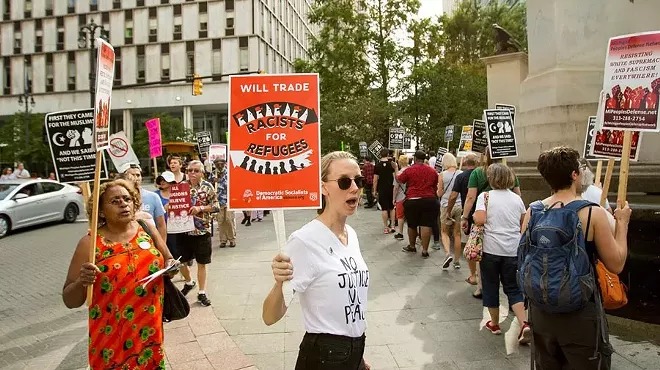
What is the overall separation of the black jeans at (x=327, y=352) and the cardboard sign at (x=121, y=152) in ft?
19.4

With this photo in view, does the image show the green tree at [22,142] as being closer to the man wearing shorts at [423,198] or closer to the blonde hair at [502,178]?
the man wearing shorts at [423,198]

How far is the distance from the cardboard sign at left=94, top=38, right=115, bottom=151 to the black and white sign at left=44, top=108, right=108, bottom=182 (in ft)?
1.23

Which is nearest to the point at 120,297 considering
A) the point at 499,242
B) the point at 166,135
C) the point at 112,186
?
the point at 112,186

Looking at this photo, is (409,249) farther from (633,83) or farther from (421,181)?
(633,83)

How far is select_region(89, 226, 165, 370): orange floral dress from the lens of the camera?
3.05 meters

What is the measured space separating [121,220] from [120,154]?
4.97 m

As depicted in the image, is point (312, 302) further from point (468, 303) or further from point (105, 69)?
point (468, 303)

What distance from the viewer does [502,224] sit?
5.05 meters

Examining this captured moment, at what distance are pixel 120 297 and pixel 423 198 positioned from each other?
6.37m

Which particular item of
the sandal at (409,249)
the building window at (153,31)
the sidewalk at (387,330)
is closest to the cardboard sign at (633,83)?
the sidewalk at (387,330)

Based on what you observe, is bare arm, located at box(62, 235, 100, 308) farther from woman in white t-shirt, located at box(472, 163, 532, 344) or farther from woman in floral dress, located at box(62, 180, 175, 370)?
woman in white t-shirt, located at box(472, 163, 532, 344)

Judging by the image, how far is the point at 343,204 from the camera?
2.55 meters

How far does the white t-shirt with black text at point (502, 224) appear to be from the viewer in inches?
197

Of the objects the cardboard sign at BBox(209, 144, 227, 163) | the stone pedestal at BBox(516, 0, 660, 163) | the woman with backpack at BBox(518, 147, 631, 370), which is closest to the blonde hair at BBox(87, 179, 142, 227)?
the woman with backpack at BBox(518, 147, 631, 370)
